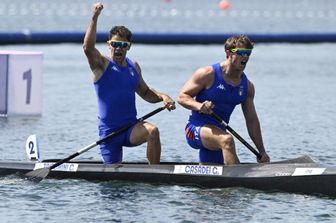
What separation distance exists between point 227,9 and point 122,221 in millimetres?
60596

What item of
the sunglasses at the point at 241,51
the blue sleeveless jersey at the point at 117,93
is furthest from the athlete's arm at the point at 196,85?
the blue sleeveless jersey at the point at 117,93

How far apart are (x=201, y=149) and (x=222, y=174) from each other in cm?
58

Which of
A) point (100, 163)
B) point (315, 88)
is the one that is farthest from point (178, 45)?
point (100, 163)

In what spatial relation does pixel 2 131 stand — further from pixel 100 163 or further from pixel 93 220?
pixel 93 220

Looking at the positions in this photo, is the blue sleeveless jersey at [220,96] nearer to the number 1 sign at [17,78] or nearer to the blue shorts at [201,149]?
the blue shorts at [201,149]

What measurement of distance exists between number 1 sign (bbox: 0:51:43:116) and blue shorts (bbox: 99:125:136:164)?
21.7 ft

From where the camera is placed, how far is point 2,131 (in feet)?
61.6

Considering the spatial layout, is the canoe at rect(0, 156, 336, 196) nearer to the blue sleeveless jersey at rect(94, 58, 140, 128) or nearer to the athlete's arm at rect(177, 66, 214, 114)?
the blue sleeveless jersey at rect(94, 58, 140, 128)

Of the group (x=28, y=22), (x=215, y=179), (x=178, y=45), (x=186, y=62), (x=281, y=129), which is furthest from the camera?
(x=28, y=22)

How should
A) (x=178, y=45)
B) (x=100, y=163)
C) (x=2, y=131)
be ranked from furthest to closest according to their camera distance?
(x=178, y=45) → (x=2, y=131) → (x=100, y=163)

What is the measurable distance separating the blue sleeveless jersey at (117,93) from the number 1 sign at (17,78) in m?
6.68

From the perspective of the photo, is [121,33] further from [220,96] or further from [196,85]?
[220,96]

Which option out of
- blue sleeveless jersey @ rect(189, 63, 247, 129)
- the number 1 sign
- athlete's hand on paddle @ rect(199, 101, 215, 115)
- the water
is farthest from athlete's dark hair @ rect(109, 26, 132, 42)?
the number 1 sign

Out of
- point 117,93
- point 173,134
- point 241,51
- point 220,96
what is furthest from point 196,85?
point 173,134
